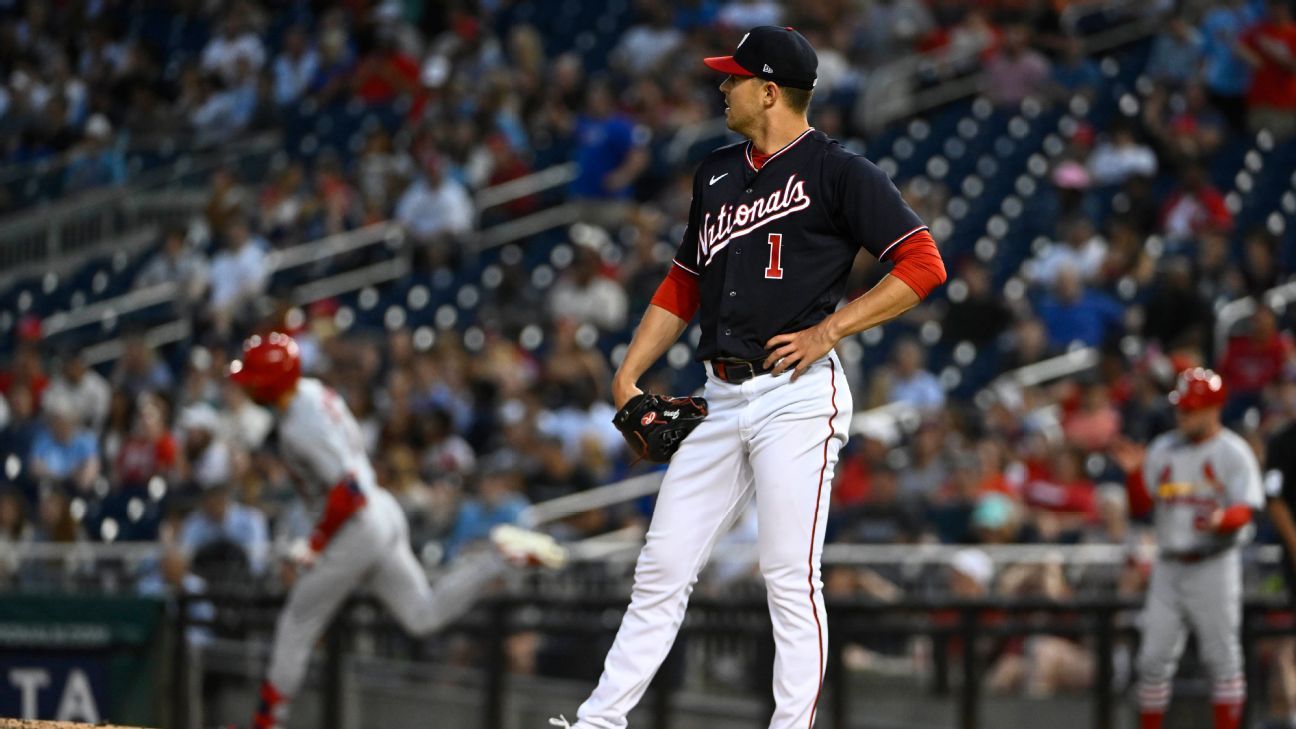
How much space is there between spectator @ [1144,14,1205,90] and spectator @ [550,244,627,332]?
14.3 ft

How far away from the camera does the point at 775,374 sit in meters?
5.43

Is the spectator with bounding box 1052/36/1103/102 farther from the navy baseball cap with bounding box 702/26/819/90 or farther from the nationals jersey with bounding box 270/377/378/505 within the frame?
the navy baseball cap with bounding box 702/26/819/90

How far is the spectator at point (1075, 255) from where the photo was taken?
13.6 meters

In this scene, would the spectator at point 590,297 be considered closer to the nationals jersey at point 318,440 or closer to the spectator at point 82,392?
the spectator at point 82,392

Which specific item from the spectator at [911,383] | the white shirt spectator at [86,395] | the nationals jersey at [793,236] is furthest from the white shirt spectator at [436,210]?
the nationals jersey at [793,236]

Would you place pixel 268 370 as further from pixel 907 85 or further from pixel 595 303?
pixel 907 85

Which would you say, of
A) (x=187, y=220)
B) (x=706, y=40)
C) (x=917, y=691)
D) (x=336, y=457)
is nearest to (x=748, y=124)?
(x=336, y=457)

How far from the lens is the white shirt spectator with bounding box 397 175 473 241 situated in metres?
16.3

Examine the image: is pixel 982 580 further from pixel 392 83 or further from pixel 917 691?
pixel 392 83

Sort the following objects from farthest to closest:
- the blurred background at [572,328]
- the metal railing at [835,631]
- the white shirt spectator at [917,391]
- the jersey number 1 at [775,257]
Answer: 1. the white shirt spectator at [917,391]
2. the blurred background at [572,328]
3. the metal railing at [835,631]
4. the jersey number 1 at [775,257]

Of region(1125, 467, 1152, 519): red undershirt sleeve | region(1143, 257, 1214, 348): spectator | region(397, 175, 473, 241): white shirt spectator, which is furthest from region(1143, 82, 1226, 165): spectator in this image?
region(1125, 467, 1152, 519): red undershirt sleeve

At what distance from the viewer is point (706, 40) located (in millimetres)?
17094

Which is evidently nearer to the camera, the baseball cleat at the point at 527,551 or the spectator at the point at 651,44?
the baseball cleat at the point at 527,551

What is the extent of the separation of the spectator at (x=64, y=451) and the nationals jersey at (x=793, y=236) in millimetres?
9475
